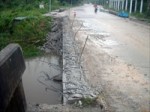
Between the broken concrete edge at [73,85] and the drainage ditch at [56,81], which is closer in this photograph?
the broken concrete edge at [73,85]

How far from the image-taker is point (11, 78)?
357cm

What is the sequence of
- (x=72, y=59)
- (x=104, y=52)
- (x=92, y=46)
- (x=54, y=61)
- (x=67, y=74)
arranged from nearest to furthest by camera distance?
(x=67, y=74)
(x=72, y=59)
(x=54, y=61)
(x=104, y=52)
(x=92, y=46)

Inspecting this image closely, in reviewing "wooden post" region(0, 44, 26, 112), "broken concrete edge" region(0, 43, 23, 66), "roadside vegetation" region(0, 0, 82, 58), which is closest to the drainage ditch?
"wooden post" region(0, 44, 26, 112)

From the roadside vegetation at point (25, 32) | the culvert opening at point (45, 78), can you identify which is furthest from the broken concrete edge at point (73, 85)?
the roadside vegetation at point (25, 32)

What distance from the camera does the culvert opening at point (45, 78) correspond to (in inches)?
301

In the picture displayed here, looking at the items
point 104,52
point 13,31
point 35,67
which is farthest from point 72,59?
point 13,31

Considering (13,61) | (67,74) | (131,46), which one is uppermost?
(13,61)

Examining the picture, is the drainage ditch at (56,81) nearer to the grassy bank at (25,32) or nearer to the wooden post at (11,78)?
the wooden post at (11,78)

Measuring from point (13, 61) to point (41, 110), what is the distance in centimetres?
168

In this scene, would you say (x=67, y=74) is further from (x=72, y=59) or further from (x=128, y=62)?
(x=128, y=62)

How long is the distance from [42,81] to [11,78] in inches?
224

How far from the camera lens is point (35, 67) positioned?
11.3 metres

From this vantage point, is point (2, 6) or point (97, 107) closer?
point (97, 107)

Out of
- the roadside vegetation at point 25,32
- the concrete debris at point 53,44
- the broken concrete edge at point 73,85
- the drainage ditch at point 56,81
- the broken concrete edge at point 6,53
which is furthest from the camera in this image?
the roadside vegetation at point 25,32
